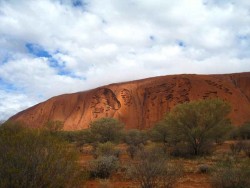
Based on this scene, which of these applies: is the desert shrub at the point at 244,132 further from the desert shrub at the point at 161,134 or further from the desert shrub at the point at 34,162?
the desert shrub at the point at 34,162

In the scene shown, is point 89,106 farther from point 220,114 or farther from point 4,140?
point 4,140

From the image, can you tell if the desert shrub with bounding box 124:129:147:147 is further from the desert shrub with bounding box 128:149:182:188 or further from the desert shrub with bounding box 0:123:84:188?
the desert shrub with bounding box 0:123:84:188

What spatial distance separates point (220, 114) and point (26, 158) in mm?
19778

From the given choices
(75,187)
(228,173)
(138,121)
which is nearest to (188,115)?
(228,173)

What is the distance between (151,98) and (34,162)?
200 feet

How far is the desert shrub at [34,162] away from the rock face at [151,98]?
4993 centimetres

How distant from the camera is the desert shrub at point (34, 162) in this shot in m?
6.70

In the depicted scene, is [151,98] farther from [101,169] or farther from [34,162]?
[34,162]

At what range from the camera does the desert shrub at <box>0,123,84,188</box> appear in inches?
264

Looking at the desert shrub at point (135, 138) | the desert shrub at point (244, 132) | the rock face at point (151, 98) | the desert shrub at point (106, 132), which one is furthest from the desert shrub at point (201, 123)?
the rock face at point (151, 98)

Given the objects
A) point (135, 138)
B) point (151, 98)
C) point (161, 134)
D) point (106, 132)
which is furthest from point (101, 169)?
point (151, 98)

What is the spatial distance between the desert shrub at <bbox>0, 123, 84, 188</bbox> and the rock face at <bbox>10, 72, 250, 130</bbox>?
49.9 meters

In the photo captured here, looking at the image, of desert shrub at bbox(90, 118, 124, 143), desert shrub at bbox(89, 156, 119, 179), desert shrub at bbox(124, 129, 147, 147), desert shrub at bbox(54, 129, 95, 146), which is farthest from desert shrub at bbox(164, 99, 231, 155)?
desert shrub at bbox(54, 129, 95, 146)

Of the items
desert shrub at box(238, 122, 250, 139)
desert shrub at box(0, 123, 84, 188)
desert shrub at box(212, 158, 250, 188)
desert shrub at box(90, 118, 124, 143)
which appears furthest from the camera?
desert shrub at box(238, 122, 250, 139)
